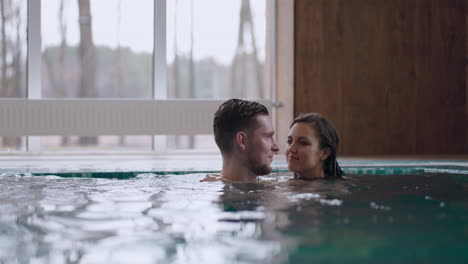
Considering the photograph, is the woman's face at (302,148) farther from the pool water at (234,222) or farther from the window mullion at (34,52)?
the window mullion at (34,52)

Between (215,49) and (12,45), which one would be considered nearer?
(12,45)

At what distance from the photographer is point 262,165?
8.91 feet

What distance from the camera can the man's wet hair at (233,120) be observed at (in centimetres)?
265

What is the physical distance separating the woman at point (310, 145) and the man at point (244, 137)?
210 millimetres

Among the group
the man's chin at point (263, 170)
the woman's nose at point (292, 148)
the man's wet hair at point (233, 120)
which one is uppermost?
the man's wet hair at point (233, 120)

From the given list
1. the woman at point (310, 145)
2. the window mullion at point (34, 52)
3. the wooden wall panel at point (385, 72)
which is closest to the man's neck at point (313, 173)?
the woman at point (310, 145)

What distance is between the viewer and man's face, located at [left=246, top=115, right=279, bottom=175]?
2646 mm

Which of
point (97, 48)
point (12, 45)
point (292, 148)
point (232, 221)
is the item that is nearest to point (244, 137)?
point (292, 148)

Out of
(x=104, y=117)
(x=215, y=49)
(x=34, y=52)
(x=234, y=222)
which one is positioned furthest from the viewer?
(x=215, y=49)

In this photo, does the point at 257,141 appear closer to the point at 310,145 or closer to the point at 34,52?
the point at 310,145

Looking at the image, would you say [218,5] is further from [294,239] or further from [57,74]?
[294,239]

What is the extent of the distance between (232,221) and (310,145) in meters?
0.96

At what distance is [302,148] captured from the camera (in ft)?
9.40

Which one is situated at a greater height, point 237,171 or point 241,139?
point 241,139
